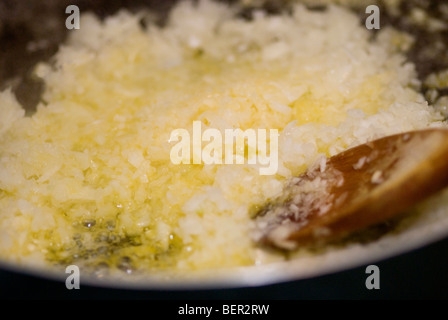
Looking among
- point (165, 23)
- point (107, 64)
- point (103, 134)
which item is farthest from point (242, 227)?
point (165, 23)

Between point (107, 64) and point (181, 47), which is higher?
point (181, 47)

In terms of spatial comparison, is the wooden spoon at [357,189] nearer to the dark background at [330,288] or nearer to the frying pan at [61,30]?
the dark background at [330,288]

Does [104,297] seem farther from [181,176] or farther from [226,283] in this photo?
[181,176]

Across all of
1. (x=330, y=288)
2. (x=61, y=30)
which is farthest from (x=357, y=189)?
(x=61, y=30)

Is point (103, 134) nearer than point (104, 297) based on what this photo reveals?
No

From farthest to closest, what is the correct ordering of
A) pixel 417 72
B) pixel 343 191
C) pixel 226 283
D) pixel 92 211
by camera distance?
pixel 417 72
pixel 92 211
pixel 343 191
pixel 226 283

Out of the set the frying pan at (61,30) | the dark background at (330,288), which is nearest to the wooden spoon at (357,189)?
the dark background at (330,288)

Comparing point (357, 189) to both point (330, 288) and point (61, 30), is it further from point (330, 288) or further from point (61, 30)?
point (61, 30)

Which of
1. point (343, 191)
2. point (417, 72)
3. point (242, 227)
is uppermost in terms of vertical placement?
point (417, 72)

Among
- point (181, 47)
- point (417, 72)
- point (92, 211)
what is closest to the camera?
point (92, 211)

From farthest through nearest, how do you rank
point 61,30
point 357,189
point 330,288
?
point 61,30, point 357,189, point 330,288
